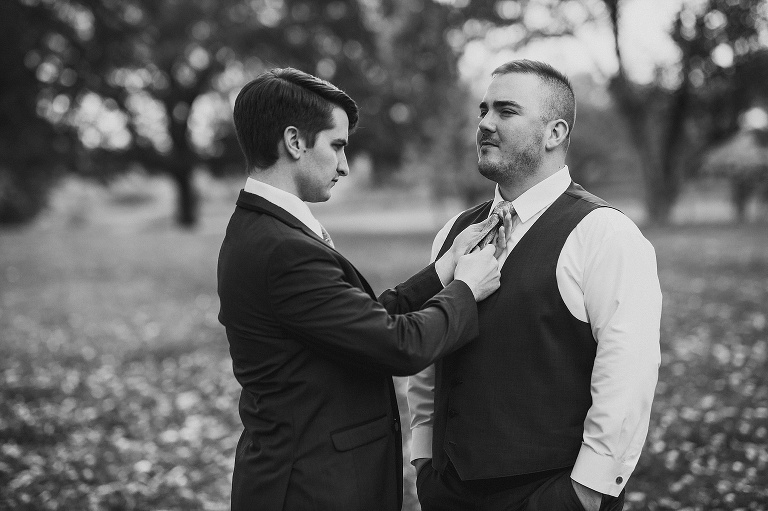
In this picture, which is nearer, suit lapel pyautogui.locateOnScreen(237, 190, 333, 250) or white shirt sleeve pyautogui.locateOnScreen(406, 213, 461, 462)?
suit lapel pyautogui.locateOnScreen(237, 190, 333, 250)

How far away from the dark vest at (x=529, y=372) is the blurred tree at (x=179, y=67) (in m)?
21.0

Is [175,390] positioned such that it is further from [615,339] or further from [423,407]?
[615,339]

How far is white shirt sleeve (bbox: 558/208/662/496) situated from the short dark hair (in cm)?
54

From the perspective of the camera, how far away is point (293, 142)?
2312 millimetres

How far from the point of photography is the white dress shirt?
2348 mm

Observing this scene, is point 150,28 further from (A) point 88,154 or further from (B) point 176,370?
(B) point 176,370

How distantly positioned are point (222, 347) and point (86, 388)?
207 cm

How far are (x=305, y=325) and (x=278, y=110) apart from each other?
75cm

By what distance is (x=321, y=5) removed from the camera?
26.2 meters

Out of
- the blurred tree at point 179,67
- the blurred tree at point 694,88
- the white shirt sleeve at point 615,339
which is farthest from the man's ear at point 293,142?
the blurred tree at point 694,88

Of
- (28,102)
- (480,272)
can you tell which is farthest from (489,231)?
(28,102)

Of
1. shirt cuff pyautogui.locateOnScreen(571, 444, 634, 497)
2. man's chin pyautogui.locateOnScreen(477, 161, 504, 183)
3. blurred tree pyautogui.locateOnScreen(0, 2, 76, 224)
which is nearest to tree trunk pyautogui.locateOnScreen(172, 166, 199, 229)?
blurred tree pyautogui.locateOnScreen(0, 2, 76, 224)

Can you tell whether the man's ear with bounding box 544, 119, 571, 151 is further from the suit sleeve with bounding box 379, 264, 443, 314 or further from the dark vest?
the suit sleeve with bounding box 379, 264, 443, 314

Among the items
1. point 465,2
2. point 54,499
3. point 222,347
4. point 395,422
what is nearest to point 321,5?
point 465,2
